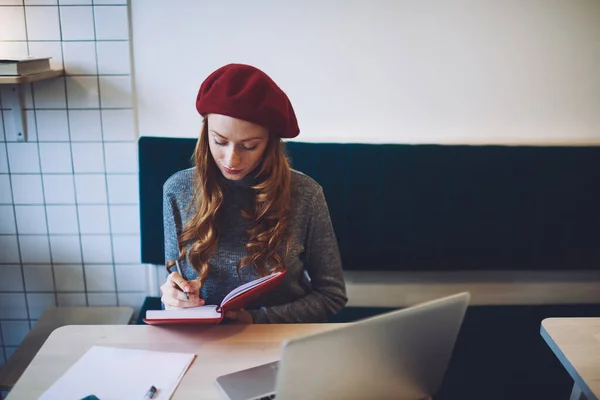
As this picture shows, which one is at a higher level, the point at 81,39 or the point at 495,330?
the point at 81,39

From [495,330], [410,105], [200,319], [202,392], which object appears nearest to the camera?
[202,392]

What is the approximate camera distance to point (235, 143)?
4.10 feet

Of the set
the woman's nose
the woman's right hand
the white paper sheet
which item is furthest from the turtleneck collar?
the white paper sheet

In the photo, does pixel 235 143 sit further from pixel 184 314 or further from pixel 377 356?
pixel 377 356

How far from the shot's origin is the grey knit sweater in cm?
140

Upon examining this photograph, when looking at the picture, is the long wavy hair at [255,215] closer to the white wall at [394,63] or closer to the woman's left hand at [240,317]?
the woman's left hand at [240,317]

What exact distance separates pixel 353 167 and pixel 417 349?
1.12m

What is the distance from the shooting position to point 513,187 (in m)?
1.94

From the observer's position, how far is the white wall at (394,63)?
189cm

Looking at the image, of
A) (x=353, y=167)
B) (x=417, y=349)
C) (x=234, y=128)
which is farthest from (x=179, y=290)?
(x=353, y=167)

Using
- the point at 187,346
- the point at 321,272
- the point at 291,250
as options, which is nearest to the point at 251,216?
the point at 291,250

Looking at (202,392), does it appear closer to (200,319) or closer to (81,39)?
(200,319)

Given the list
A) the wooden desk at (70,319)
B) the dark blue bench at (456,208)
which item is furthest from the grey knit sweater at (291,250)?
the wooden desk at (70,319)

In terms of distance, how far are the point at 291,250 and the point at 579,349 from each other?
2.28 feet
